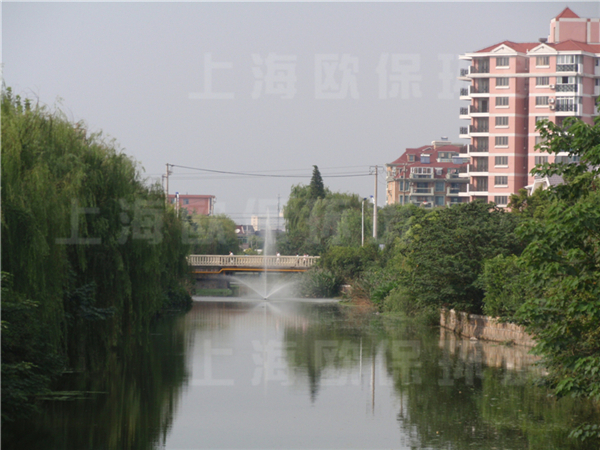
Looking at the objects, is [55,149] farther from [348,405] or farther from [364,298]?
[364,298]

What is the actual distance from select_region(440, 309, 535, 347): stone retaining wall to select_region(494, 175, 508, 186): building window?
34440 millimetres

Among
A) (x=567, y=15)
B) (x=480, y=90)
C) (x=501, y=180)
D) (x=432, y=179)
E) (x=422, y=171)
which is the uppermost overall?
(x=567, y=15)

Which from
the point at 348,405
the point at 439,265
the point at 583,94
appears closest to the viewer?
the point at 348,405

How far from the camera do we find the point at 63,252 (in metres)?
13.1

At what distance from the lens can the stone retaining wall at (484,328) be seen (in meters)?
22.5

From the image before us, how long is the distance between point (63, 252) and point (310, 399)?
18.1 feet

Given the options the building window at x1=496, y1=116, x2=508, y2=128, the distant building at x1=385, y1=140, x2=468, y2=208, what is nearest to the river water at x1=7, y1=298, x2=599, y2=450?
the building window at x1=496, y1=116, x2=508, y2=128

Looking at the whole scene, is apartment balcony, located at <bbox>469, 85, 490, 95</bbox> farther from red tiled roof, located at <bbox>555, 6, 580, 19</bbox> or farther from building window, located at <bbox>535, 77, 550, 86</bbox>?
red tiled roof, located at <bbox>555, 6, 580, 19</bbox>

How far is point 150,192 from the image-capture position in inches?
892

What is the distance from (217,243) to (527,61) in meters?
29.6

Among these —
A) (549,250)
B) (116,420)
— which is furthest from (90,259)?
(549,250)

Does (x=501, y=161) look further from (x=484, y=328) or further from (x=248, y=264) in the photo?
(x=484, y=328)

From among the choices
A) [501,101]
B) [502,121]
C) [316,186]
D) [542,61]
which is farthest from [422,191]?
[542,61]

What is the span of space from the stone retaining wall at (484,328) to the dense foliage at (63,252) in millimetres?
10822
